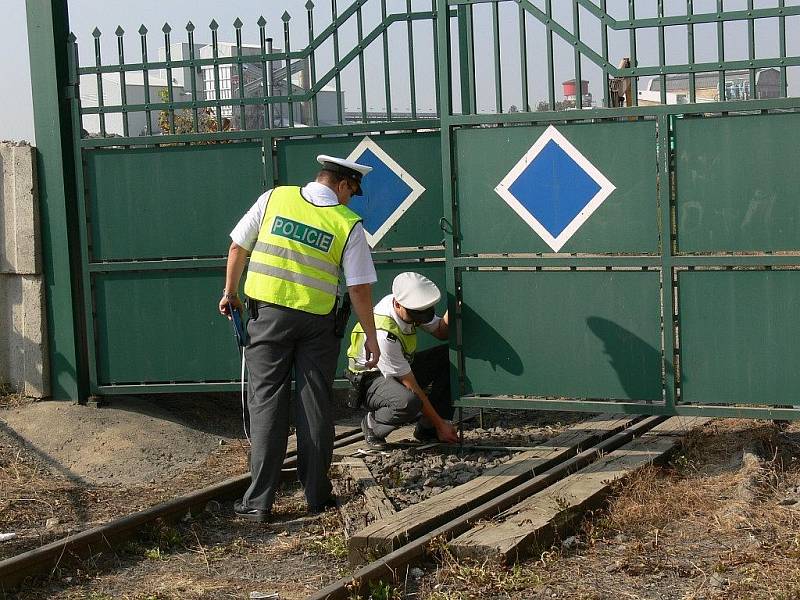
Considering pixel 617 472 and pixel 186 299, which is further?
pixel 186 299

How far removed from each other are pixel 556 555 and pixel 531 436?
8.64 ft

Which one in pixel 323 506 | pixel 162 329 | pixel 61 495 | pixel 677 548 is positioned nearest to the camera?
pixel 677 548

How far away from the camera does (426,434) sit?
7.69m

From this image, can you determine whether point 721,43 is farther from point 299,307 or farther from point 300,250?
point 299,307

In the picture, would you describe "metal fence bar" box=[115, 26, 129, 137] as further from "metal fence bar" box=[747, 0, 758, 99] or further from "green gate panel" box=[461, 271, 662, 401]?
"metal fence bar" box=[747, 0, 758, 99]

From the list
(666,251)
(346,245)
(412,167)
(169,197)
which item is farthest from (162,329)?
(666,251)

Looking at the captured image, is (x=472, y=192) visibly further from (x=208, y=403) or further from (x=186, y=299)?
(x=208, y=403)

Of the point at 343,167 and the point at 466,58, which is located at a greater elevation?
the point at 466,58

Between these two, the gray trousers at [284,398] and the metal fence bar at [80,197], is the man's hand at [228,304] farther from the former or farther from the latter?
the metal fence bar at [80,197]

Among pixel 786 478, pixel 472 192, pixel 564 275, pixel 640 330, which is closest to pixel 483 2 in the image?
pixel 472 192

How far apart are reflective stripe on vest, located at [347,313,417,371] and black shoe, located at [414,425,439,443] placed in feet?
1.67

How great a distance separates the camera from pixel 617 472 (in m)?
6.48

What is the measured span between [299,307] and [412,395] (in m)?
1.26

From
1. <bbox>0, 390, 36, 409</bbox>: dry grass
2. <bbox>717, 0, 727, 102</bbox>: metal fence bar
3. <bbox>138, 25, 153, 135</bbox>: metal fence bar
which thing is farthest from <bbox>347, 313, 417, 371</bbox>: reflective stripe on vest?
<bbox>0, 390, 36, 409</bbox>: dry grass
